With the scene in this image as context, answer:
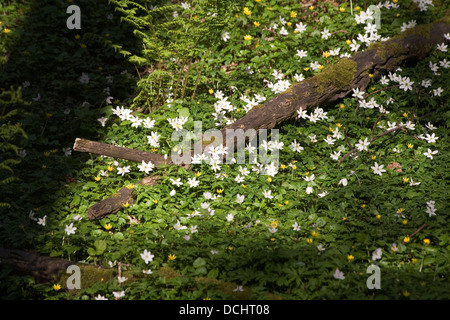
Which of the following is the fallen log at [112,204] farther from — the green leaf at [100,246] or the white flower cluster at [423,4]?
the white flower cluster at [423,4]

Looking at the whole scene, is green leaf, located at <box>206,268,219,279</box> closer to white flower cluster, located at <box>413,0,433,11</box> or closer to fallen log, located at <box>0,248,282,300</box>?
fallen log, located at <box>0,248,282,300</box>

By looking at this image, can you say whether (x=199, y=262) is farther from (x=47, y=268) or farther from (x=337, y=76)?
(x=337, y=76)

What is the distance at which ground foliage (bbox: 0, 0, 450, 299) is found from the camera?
3.69m

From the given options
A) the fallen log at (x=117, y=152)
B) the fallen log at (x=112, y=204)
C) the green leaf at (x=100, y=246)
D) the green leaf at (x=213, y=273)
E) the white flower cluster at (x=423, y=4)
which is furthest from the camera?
the white flower cluster at (x=423, y=4)

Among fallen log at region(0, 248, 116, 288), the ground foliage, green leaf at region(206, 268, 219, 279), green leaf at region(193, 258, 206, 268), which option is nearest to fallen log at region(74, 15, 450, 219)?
the ground foliage

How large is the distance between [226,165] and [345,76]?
2.08 metres

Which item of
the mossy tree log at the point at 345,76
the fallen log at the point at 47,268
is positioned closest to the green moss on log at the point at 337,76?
the mossy tree log at the point at 345,76

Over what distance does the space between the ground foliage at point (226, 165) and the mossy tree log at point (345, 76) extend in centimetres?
16

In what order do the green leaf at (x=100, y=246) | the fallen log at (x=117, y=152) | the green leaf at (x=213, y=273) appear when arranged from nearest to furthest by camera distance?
1. the green leaf at (x=213, y=273)
2. the green leaf at (x=100, y=246)
3. the fallen log at (x=117, y=152)

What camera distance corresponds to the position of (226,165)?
5.20m

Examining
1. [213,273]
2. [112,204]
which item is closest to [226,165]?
[112,204]

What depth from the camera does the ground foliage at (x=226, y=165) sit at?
3691mm

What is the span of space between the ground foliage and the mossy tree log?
16 cm
